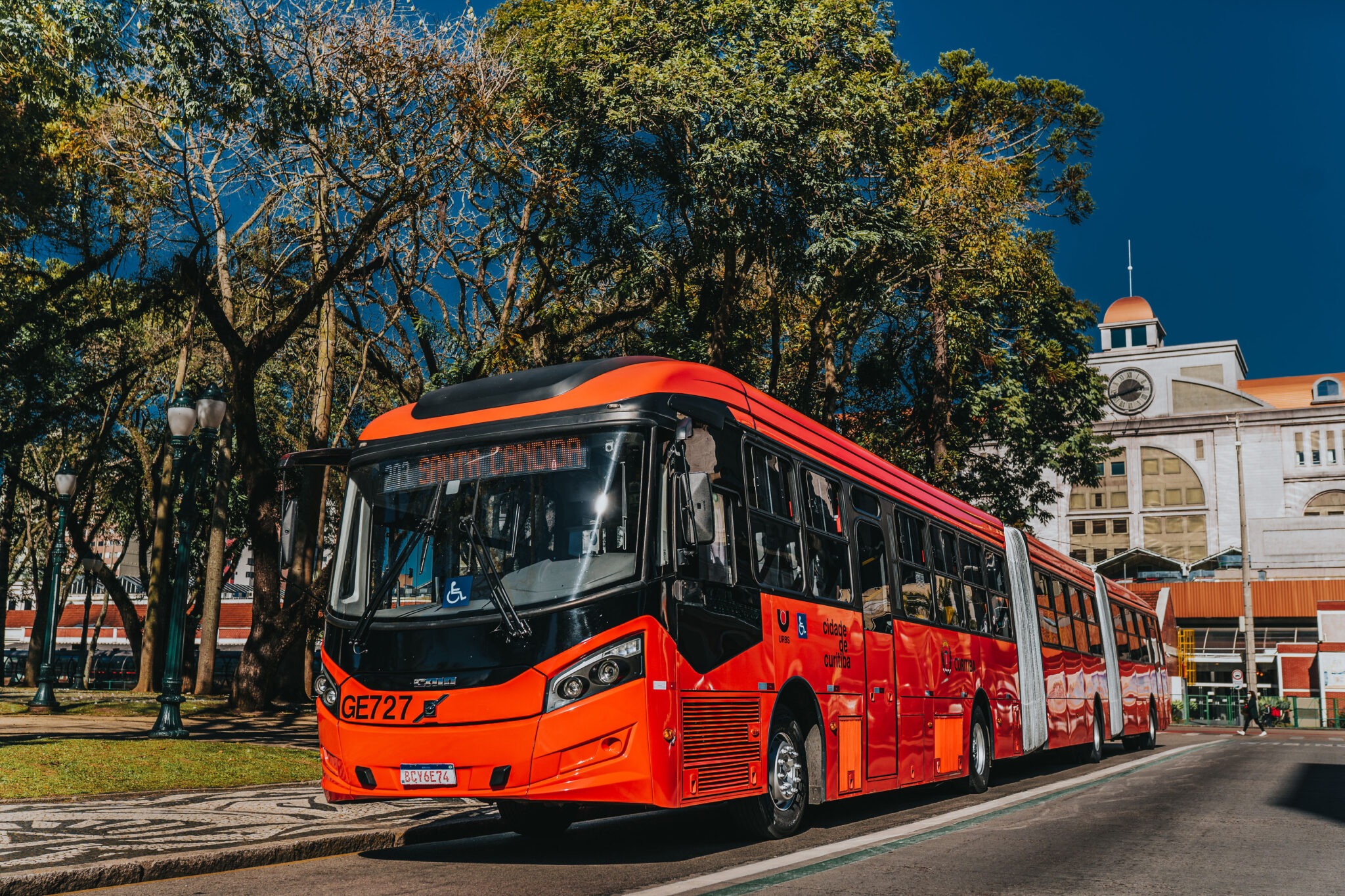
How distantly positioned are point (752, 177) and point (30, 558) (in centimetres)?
3349

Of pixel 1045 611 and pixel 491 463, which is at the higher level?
pixel 491 463

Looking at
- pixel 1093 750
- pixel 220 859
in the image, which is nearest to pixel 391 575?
pixel 220 859

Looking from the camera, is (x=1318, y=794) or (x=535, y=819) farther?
(x=1318, y=794)

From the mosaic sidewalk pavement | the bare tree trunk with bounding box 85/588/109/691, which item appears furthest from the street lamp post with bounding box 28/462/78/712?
the bare tree trunk with bounding box 85/588/109/691

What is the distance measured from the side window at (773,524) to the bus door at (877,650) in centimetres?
149

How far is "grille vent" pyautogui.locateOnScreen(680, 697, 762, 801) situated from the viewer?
7758 mm

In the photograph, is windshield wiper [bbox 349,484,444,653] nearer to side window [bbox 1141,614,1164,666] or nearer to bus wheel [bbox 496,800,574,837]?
bus wheel [bbox 496,800,574,837]

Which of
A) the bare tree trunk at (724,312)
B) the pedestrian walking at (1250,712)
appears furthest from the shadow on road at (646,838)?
the pedestrian walking at (1250,712)

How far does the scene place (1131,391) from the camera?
82.7 m

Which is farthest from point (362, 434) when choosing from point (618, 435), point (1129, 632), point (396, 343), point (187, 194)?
point (1129, 632)

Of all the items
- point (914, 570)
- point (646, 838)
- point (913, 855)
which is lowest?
point (646, 838)

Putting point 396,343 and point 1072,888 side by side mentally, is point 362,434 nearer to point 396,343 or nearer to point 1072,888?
point 1072,888

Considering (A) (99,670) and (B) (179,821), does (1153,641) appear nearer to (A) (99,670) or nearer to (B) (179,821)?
(B) (179,821)

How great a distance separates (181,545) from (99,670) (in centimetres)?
3912
